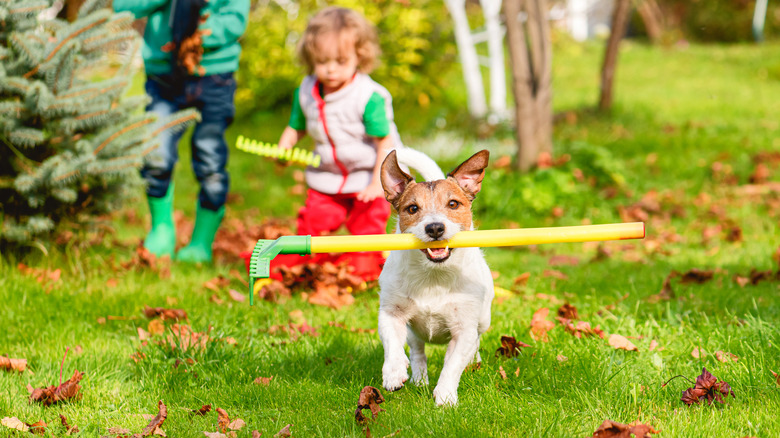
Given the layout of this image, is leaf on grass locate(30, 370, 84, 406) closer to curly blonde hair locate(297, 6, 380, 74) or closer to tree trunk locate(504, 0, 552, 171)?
curly blonde hair locate(297, 6, 380, 74)

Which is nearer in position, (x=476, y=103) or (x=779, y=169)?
(x=779, y=169)

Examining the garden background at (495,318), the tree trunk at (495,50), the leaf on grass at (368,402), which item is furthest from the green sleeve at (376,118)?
the tree trunk at (495,50)

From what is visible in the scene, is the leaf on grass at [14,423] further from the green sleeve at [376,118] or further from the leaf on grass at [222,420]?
the green sleeve at [376,118]

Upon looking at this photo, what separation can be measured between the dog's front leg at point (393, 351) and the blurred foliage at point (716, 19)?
24.5 meters

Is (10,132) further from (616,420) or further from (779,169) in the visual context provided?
(779,169)

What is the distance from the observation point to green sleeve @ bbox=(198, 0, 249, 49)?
17.8 ft

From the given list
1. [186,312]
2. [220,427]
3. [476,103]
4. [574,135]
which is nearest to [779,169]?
[574,135]

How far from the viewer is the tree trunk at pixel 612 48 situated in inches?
442

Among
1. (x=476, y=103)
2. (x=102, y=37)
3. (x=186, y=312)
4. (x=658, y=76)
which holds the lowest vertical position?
(x=658, y=76)

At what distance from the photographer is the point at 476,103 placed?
37.0 feet

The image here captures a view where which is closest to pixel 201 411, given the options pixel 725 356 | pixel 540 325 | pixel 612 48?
pixel 540 325

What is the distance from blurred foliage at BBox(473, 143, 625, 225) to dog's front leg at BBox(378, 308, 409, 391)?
168 inches

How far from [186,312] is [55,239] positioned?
4.92 ft

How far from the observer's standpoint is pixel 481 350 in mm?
3662
